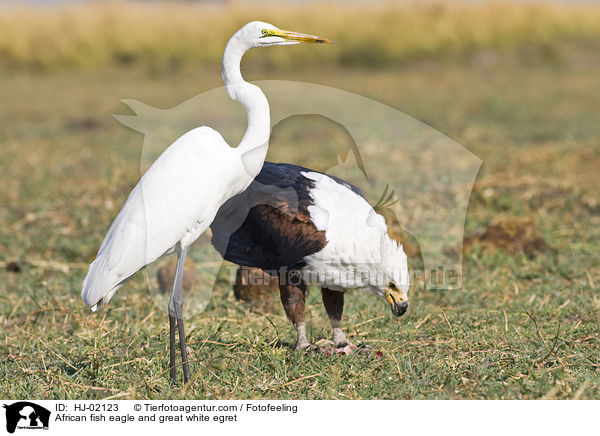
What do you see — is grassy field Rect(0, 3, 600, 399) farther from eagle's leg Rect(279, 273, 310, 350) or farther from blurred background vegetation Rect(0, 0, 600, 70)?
blurred background vegetation Rect(0, 0, 600, 70)

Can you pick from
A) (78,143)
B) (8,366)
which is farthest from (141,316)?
(78,143)

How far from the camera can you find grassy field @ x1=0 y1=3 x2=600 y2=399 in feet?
8.64

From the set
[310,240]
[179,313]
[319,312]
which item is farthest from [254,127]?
[319,312]

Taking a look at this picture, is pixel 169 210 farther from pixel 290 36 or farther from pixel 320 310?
pixel 320 310

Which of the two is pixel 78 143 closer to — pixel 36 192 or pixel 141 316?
pixel 36 192

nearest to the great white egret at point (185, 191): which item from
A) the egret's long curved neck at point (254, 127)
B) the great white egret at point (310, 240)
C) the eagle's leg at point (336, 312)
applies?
the egret's long curved neck at point (254, 127)

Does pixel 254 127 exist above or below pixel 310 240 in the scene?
above

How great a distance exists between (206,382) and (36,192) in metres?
3.41

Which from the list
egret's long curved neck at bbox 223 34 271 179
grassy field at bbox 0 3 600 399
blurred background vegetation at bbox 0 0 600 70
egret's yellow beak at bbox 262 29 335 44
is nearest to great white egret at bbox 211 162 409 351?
grassy field at bbox 0 3 600 399

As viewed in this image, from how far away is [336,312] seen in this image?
3.02 meters

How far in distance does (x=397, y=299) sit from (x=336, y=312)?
0.29 meters

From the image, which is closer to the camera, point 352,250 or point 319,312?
point 352,250

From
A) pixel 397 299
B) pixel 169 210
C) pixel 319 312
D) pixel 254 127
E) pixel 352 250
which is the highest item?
pixel 254 127

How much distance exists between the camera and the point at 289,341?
123 inches
